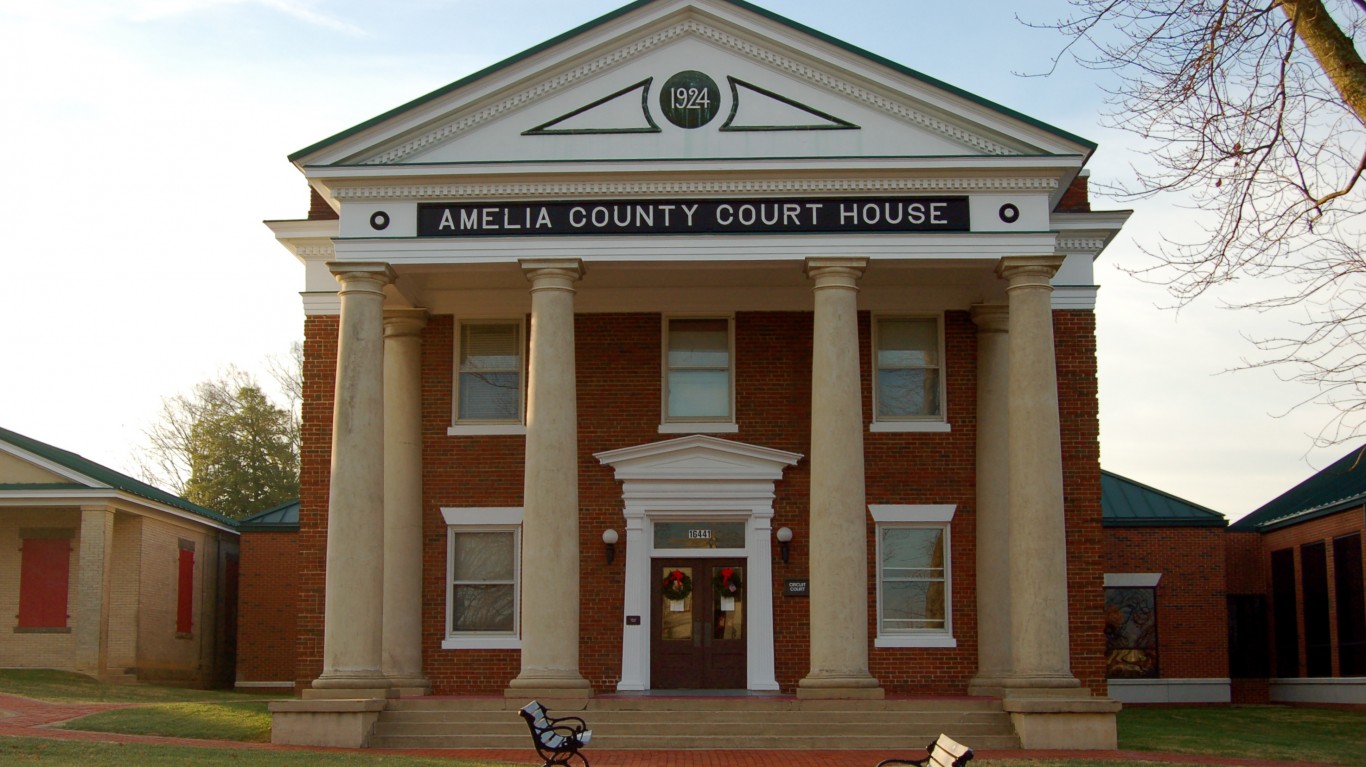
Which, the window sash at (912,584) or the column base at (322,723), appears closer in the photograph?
the column base at (322,723)

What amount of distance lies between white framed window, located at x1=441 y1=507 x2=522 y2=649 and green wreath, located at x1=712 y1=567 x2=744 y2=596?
3.31 m

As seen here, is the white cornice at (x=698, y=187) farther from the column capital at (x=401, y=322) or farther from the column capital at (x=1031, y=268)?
the column capital at (x=401, y=322)

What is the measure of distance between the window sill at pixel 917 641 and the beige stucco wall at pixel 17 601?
18103mm

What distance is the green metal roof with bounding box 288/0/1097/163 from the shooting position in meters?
22.9

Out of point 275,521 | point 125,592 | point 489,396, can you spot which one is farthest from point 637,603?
point 275,521

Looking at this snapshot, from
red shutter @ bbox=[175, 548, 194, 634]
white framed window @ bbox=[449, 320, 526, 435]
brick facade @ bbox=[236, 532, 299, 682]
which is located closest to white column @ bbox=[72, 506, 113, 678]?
red shutter @ bbox=[175, 548, 194, 634]

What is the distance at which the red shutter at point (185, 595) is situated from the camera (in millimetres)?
37375

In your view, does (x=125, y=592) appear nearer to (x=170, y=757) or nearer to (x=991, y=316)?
(x=170, y=757)

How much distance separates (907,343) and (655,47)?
6736mm

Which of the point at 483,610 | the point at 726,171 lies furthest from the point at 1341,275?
the point at 483,610

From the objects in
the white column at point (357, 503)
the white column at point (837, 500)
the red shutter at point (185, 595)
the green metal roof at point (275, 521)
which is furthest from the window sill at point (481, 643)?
the red shutter at point (185, 595)

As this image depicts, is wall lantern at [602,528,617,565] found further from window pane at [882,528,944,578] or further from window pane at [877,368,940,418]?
window pane at [877,368,940,418]

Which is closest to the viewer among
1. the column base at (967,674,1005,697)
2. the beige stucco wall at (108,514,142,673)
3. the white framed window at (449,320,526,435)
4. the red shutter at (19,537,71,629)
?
the column base at (967,674,1005,697)

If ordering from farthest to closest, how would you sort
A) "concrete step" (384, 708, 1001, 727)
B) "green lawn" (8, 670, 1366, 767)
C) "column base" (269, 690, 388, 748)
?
"concrete step" (384, 708, 1001, 727) < "column base" (269, 690, 388, 748) < "green lawn" (8, 670, 1366, 767)
